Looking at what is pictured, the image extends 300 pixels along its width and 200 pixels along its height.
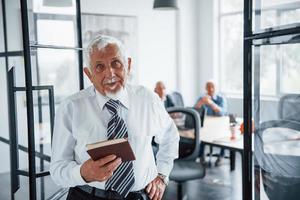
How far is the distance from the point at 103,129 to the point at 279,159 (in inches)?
33.7

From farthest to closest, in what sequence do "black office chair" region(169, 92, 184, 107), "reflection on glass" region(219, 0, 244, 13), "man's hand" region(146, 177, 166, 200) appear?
1. "reflection on glass" region(219, 0, 244, 13)
2. "black office chair" region(169, 92, 184, 107)
3. "man's hand" region(146, 177, 166, 200)

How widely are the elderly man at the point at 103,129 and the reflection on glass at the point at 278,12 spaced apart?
694mm

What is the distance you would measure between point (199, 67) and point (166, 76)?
86cm

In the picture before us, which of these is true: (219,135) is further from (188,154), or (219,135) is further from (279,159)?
(279,159)

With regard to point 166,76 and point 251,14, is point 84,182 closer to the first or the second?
point 251,14

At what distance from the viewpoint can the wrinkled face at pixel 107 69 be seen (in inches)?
66.9

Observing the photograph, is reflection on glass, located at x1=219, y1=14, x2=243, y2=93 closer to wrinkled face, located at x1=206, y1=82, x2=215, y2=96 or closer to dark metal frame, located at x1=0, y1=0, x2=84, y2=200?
wrinkled face, located at x1=206, y1=82, x2=215, y2=96

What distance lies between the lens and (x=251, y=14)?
1.72 metres

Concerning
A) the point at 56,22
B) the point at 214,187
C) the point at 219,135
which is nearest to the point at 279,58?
the point at 56,22

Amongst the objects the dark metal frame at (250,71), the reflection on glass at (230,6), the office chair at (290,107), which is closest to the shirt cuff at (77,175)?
the dark metal frame at (250,71)

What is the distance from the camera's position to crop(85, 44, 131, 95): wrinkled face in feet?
5.57

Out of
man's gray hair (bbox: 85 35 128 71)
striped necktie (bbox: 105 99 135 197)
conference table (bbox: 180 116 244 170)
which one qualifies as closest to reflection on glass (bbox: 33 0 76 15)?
man's gray hair (bbox: 85 35 128 71)

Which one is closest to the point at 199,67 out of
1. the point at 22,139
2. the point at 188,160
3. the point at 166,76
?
the point at 166,76

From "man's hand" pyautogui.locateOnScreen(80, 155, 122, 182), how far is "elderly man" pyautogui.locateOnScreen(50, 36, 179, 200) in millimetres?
27
